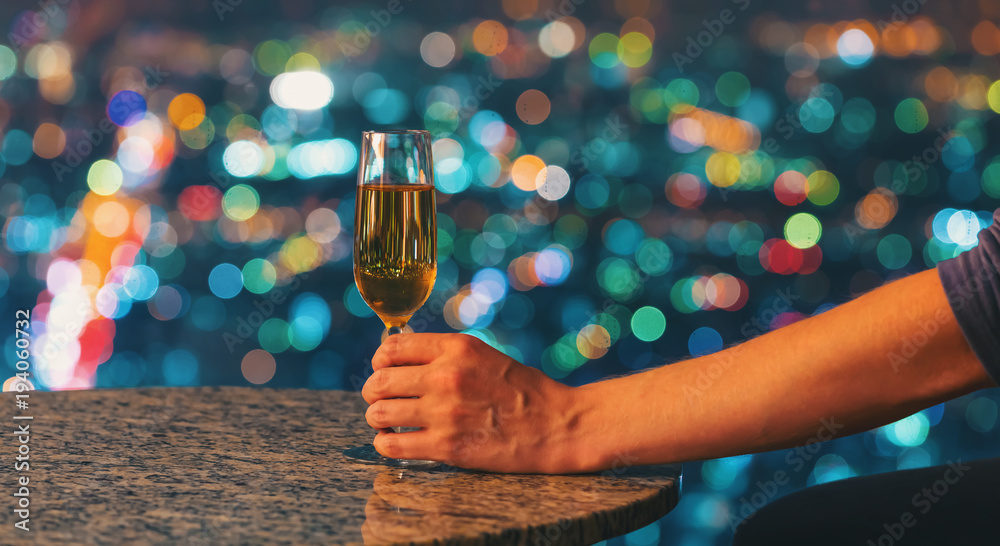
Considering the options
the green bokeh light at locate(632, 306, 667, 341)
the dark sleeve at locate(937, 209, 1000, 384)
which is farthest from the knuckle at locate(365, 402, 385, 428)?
the green bokeh light at locate(632, 306, 667, 341)

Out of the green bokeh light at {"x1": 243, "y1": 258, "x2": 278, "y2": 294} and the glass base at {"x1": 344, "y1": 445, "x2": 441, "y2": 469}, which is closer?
the glass base at {"x1": 344, "y1": 445, "x2": 441, "y2": 469}

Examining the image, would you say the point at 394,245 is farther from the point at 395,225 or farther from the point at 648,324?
the point at 648,324

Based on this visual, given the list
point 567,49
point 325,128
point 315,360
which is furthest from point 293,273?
point 567,49

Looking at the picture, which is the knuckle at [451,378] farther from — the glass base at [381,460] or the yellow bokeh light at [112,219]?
the yellow bokeh light at [112,219]

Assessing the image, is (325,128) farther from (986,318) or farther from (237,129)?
(986,318)

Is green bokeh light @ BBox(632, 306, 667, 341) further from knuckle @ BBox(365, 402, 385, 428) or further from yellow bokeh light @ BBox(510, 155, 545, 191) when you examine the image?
knuckle @ BBox(365, 402, 385, 428)

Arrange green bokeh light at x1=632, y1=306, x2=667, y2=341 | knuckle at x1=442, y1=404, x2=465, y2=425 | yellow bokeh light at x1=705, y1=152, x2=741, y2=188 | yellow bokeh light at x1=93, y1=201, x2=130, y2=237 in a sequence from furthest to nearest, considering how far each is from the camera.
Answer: yellow bokeh light at x1=93, y1=201, x2=130, y2=237, green bokeh light at x1=632, y1=306, x2=667, y2=341, yellow bokeh light at x1=705, y1=152, x2=741, y2=188, knuckle at x1=442, y1=404, x2=465, y2=425

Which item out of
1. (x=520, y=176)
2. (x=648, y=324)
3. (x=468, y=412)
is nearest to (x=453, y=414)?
(x=468, y=412)
